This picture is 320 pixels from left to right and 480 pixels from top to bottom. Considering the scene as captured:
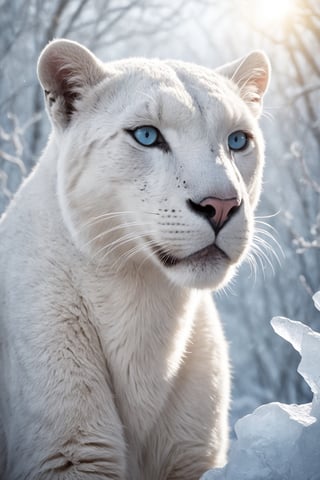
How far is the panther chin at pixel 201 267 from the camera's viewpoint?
2572 mm

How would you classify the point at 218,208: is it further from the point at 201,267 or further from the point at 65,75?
the point at 65,75

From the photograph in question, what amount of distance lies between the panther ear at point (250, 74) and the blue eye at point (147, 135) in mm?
683

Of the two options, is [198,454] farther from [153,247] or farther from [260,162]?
[260,162]

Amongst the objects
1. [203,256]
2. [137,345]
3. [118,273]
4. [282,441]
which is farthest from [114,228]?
[282,441]

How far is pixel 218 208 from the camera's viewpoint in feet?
8.07

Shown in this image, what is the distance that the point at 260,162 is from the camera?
3.04 m

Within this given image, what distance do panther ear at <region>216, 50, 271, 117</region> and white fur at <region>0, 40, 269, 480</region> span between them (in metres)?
0.18

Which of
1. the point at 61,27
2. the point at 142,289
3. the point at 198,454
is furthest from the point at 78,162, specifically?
the point at 61,27

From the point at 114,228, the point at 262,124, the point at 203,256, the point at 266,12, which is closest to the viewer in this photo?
the point at 203,256

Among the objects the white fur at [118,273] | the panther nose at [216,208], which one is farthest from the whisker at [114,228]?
the panther nose at [216,208]

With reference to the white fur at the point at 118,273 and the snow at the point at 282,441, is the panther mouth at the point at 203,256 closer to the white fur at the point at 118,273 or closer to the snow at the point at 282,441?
the white fur at the point at 118,273

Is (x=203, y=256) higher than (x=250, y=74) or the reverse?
the reverse

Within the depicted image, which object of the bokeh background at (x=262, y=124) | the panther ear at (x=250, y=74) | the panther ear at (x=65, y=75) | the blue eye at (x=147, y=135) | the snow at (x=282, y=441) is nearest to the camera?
the snow at (x=282, y=441)

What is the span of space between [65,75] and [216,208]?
90cm
